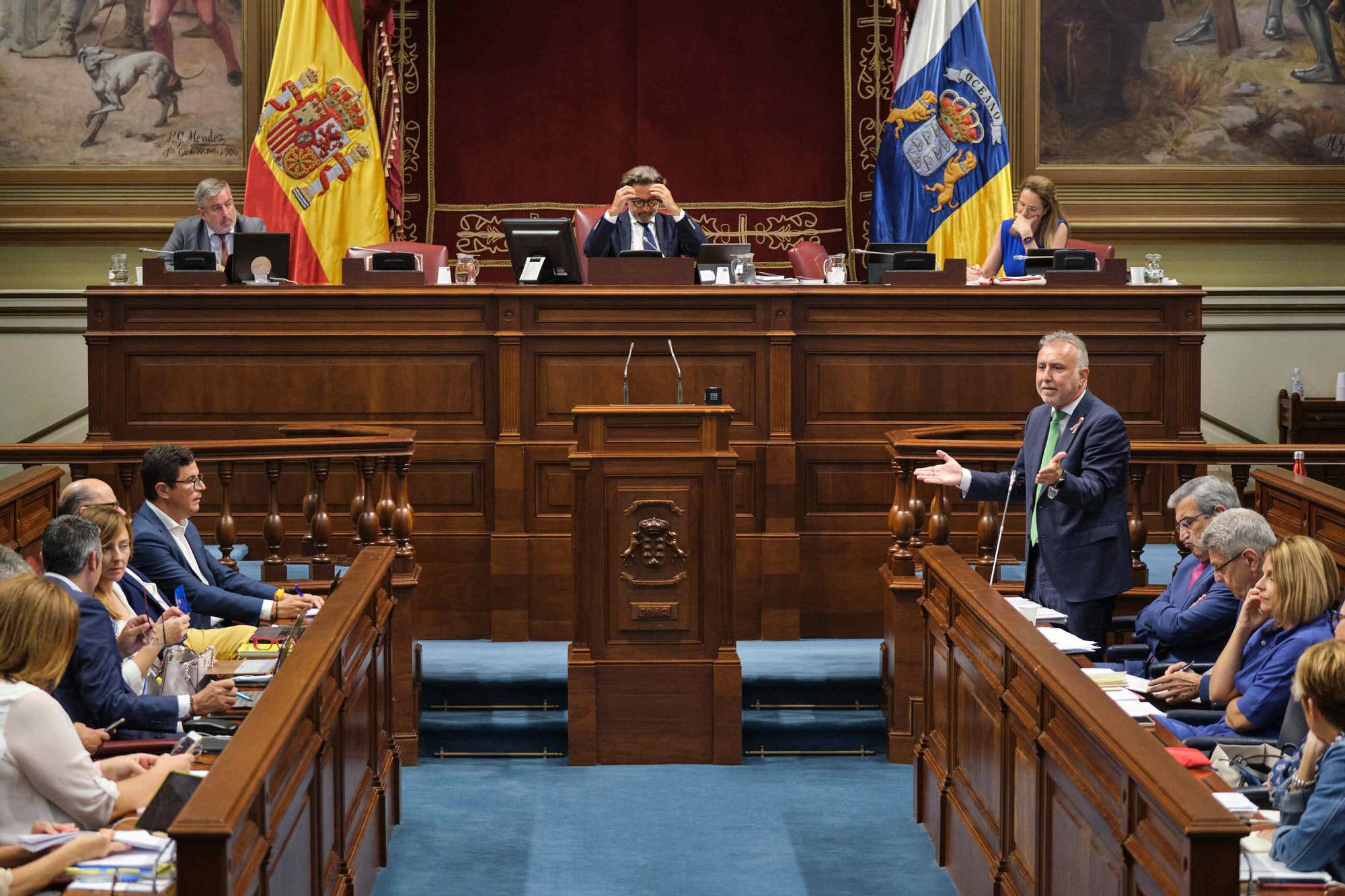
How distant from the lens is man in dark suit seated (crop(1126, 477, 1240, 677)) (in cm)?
459

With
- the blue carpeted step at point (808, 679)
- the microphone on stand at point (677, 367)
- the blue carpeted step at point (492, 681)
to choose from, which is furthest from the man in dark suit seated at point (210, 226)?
the blue carpeted step at point (808, 679)

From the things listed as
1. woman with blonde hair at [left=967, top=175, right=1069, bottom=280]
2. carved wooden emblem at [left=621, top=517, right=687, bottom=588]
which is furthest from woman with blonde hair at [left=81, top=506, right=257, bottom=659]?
woman with blonde hair at [left=967, top=175, right=1069, bottom=280]

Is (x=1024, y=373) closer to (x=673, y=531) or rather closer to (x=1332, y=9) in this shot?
(x=673, y=531)

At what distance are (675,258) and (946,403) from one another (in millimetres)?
1433

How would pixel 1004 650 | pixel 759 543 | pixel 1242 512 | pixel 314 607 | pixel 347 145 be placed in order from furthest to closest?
pixel 347 145 < pixel 759 543 < pixel 314 607 < pixel 1242 512 < pixel 1004 650

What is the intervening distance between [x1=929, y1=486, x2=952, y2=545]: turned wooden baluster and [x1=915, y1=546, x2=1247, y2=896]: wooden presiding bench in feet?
1.31

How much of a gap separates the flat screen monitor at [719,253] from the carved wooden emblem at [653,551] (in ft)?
6.73

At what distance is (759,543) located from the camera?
22.2 feet

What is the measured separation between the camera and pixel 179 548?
5.07m

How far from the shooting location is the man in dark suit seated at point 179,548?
4961 mm

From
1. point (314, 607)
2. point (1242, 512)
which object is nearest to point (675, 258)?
point (314, 607)

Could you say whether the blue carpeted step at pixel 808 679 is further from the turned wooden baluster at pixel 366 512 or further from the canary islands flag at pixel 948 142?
the canary islands flag at pixel 948 142

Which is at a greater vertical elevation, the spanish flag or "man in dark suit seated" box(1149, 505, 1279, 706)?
the spanish flag

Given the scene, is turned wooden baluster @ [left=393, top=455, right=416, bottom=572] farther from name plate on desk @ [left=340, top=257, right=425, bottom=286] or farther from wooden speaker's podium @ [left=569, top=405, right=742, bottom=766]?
name plate on desk @ [left=340, top=257, right=425, bottom=286]
